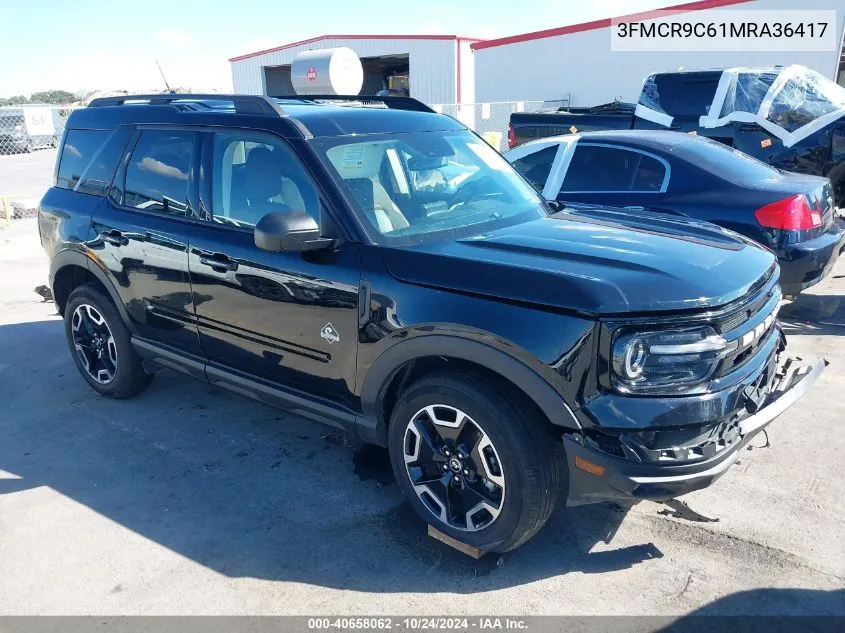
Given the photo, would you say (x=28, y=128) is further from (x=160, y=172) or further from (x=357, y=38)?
(x=160, y=172)

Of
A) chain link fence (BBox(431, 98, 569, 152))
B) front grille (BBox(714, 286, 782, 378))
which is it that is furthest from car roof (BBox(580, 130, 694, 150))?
chain link fence (BBox(431, 98, 569, 152))

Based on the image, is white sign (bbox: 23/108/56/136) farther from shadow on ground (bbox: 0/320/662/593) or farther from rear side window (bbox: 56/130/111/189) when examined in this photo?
shadow on ground (bbox: 0/320/662/593)

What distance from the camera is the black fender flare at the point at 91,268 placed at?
4.45 meters

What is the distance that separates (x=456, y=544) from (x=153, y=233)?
2.51m

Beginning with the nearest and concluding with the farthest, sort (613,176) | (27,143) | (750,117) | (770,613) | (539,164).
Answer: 1. (770,613)
2. (613,176)
3. (539,164)
4. (750,117)
5. (27,143)

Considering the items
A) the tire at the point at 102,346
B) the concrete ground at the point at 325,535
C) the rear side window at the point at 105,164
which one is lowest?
the concrete ground at the point at 325,535

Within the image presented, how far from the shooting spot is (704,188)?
5383mm

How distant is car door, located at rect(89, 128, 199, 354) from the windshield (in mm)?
1049

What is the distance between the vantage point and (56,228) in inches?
189

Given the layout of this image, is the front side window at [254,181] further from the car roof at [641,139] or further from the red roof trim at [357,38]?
the red roof trim at [357,38]

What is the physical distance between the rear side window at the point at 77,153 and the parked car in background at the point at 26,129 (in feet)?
71.2

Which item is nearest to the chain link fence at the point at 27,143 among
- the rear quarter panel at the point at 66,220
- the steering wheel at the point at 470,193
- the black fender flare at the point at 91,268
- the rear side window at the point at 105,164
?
the rear quarter panel at the point at 66,220

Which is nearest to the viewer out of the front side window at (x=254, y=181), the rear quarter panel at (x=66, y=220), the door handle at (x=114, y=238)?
the front side window at (x=254, y=181)

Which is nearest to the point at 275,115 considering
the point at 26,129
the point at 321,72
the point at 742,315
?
the point at 742,315
